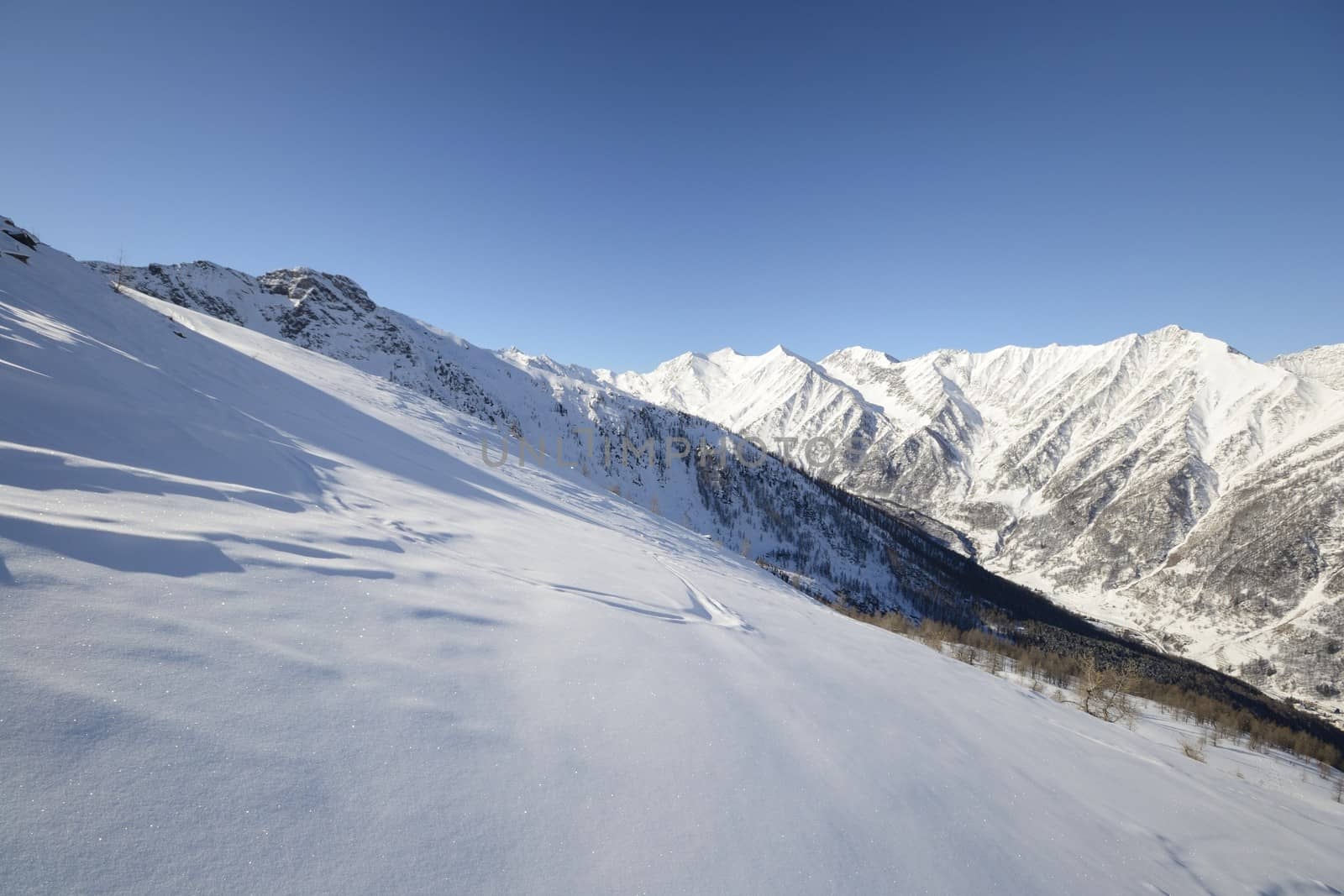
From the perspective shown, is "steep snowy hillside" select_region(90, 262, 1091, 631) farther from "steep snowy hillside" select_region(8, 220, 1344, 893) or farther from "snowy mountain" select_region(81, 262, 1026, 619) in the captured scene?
"steep snowy hillside" select_region(8, 220, 1344, 893)

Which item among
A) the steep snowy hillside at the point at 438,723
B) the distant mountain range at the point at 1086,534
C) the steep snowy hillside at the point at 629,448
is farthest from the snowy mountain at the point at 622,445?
the steep snowy hillside at the point at 438,723

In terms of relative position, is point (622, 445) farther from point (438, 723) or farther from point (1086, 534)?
point (1086, 534)

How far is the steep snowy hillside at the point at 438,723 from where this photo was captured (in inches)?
103

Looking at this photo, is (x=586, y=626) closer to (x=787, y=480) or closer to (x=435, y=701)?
(x=435, y=701)

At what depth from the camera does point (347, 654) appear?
167 inches

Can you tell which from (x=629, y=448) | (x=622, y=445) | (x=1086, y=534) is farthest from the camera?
(x=1086, y=534)

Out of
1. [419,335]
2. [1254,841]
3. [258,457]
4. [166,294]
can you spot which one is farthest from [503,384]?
[1254,841]

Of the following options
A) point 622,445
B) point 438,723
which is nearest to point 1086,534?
point 622,445

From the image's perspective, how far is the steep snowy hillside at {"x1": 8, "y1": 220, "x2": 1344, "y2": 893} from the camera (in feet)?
8.60

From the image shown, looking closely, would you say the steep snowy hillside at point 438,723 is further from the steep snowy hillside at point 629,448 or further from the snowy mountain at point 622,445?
the steep snowy hillside at point 629,448

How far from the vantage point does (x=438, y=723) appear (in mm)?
3803

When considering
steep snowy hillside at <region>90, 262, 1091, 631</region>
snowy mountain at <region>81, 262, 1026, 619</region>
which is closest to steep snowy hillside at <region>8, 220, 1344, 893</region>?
snowy mountain at <region>81, 262, 1026, 619</region>

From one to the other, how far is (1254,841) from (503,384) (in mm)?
148601

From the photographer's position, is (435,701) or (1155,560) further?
(1155,560)
